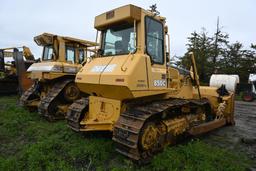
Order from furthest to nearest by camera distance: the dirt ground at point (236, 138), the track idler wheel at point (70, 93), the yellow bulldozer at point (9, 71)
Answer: the yellow bulldozer at point (9, 71) < the track idler wheel at point (70, 93) < the dirt ground at point (236, 138)

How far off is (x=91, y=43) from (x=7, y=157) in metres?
6.03

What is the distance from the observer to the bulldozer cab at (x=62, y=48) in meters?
9.20

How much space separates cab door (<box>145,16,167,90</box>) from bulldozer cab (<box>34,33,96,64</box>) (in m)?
4.92

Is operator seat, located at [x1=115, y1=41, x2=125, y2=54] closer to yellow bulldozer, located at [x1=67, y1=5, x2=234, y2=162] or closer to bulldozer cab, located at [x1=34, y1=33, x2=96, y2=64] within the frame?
yellow bulldozer, located at [x1=67, y1=5, x2=234, y2=162]

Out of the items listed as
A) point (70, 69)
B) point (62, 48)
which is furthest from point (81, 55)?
point (70, 69)

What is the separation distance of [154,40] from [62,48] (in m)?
4.98

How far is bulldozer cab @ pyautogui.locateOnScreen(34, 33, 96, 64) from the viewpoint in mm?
9195

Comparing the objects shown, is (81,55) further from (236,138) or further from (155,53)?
(236,138)

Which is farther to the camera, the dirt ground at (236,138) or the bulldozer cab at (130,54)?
the dirt ground at (236,138)

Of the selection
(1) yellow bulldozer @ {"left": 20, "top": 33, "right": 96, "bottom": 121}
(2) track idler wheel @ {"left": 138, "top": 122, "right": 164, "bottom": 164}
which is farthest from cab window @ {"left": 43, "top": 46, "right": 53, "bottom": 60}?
(2) track idler wheel @ {"left": 138, "top": 122, "right": 164, "bottom": 164}

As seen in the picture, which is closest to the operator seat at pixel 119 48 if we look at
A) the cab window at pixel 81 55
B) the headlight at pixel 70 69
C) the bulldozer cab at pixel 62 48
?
the headlight at pixel 70 69

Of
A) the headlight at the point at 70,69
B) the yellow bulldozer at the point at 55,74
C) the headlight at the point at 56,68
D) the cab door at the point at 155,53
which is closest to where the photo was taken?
the cab door at the point at 155,53

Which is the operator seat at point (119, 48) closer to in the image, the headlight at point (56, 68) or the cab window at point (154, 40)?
the cab window at point (154, 40)

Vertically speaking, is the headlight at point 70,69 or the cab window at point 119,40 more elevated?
the cab window at point 119,40
